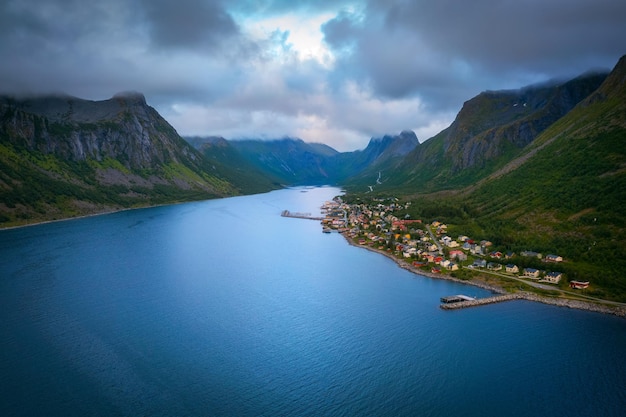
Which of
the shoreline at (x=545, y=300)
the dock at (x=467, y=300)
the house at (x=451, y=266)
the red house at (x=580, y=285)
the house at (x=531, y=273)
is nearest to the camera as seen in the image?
the shoreline at (x=545, y=300)

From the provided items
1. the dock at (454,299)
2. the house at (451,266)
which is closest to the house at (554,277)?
the house at (451,266)

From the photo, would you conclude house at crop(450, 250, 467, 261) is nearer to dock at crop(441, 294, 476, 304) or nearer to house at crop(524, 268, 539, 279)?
house at crop(524, 268, 539, 279)

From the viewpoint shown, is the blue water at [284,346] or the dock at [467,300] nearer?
the blue water at [284,346]

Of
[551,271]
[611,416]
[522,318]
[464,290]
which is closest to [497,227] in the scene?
[551,271]

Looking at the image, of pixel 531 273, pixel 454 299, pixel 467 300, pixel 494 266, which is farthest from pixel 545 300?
pixel 494 266

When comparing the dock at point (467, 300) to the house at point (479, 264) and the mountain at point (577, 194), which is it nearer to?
the mountain at point (577, 194)

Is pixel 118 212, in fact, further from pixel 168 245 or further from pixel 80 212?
pixel 168 245

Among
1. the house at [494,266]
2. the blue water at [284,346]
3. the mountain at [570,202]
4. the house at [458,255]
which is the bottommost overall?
the blue water at [284,346]

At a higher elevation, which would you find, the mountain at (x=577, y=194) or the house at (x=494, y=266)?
the mountain at (x=577, y=194)

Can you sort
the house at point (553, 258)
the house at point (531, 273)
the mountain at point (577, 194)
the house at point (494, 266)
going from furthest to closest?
the house at point (494, 266)
the house at point (553, 258)
the mountain at point (577, 194)
the house at point (531, 273)
